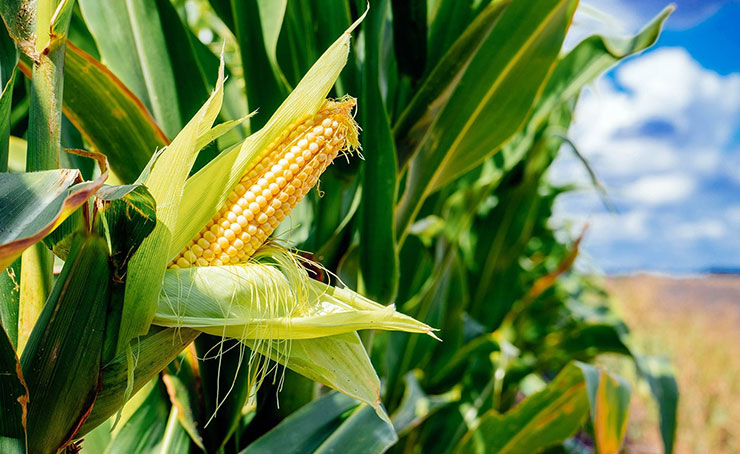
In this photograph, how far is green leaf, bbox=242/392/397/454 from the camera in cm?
57

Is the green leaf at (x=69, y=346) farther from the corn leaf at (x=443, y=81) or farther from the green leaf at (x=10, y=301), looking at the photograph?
the corn leaf at (x=443, y=81)

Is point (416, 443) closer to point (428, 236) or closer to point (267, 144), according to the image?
point (428, 236)

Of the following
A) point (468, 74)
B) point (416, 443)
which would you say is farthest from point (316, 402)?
point (416, 443)

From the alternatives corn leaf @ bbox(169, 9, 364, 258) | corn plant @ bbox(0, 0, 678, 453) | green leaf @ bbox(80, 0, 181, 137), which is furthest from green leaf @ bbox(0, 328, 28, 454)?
green leaf @ bbox(80, 0, 181, 137)

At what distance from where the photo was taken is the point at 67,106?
515 millimetres

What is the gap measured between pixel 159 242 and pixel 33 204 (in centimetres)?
7

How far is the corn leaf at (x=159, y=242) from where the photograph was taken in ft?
1.07

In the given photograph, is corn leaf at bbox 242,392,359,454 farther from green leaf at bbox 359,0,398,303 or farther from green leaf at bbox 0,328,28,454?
green leaf at bbox 0,328,28,454

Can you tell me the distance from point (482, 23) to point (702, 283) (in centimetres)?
1543

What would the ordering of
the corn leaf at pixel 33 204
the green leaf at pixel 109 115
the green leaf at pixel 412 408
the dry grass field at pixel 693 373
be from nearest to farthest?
the corn leaf at pixel 33 204, the green leaf at pixel 109 115, the green leaf at pixel 412 408, the dry grass field at pixel 693 373

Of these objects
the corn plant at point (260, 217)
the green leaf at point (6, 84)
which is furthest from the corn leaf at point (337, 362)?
the green leaf at point (6, 84)

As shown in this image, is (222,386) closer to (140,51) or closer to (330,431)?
(330,431)

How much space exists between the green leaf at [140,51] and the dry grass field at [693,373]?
2133 millimetres

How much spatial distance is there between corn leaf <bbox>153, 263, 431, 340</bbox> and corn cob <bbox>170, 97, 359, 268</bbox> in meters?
0.01
